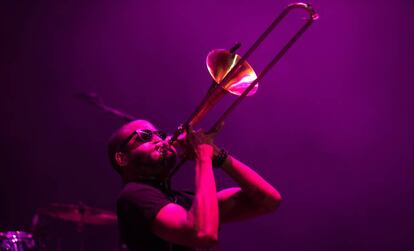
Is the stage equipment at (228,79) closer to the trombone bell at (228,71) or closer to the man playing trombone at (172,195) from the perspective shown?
the trombone bell at (228,71)

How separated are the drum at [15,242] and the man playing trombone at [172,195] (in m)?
1.83

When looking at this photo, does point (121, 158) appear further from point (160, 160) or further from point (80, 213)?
point (80, 213)

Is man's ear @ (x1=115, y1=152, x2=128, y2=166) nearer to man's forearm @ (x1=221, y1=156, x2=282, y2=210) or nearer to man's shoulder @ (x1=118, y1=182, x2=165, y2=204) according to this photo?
man's shoulder @ (x1=118, y1=182, x2=165, y2=204)

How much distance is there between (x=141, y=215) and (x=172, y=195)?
0.34 meters

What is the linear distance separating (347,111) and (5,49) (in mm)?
3866

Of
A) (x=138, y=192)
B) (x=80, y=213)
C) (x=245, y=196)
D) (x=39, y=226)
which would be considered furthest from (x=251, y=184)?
(x=39, y=226)

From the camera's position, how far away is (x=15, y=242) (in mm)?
4098

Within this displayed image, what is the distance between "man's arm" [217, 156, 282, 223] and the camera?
99.9 inches

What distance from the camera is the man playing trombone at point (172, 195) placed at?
86.6 inches

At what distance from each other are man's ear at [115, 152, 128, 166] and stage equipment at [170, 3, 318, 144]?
0.89ft

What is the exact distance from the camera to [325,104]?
5738 mm

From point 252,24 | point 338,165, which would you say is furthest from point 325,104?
point 252,24

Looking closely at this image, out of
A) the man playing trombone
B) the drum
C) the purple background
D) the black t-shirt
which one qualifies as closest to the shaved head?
the man playing trombone

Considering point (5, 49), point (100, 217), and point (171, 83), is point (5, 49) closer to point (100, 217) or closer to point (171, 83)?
point (171, 83)
